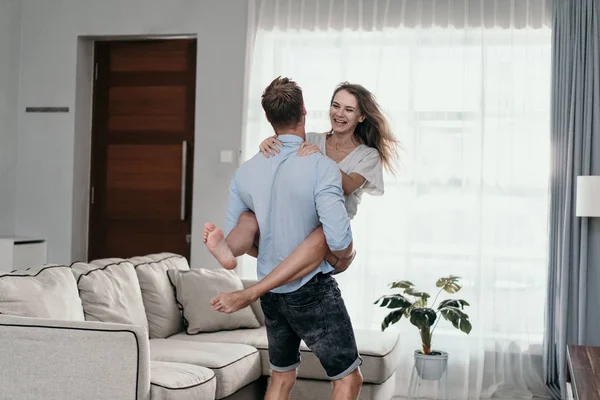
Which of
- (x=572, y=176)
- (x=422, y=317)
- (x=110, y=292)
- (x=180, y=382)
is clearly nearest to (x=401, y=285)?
(x=422, y=317)

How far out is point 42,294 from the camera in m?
3.32

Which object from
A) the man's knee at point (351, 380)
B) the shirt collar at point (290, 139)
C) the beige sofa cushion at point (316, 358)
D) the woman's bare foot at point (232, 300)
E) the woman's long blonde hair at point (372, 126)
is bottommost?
the beige sofa cushion at point (316, 358)

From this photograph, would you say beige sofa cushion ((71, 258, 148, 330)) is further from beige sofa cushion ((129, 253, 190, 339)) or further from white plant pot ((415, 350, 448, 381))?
white plant pot ((415, 350, 448, 381))

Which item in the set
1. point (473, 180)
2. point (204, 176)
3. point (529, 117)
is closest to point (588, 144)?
point (529, 117)

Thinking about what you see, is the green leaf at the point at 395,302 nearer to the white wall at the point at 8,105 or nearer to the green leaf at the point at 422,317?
the green leaf at the point at 422,317

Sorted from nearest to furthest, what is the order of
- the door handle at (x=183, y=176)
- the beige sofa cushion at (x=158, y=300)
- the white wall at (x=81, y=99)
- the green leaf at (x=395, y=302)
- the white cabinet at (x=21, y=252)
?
the beige sofa cushion at (x=158, y=300)
the green leaf at (x=395, y=302)
the white cabinet at (x=21, y=252)
the white wall at (x=81, y=99)
the door handle at (x=183, y=176)

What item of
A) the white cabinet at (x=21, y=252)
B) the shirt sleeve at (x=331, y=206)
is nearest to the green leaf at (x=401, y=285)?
the shirt sleeve at (x=331, y=206)

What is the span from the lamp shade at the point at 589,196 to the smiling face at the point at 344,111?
256cm

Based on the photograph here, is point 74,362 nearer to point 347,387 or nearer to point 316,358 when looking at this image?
point 347,387

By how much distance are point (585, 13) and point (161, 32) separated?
116 inches

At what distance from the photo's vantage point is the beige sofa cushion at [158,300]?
4309 mm

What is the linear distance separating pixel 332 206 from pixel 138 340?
3.07 feet

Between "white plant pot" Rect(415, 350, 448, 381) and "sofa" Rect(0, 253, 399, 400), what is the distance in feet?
0.93

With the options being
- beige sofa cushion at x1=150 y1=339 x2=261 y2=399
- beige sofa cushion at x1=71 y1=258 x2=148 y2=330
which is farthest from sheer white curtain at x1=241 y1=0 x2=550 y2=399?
beige sofa cushion at x1=71 y1=258 x2=148 y2=330
